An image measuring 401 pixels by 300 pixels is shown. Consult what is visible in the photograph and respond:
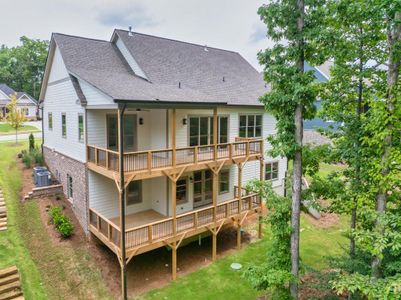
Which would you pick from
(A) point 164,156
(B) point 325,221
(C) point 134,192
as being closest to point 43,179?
(C) point 134,192

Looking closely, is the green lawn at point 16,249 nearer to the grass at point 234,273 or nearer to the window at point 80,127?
the grass at point 234,273

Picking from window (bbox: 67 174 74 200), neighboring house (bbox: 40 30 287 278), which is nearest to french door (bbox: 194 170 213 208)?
neighboring house (bbox: 40 30 287 278)

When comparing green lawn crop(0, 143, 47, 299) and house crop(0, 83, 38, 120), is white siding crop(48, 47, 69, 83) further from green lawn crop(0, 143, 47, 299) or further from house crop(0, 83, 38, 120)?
house crop(0, 83, 38, 120)

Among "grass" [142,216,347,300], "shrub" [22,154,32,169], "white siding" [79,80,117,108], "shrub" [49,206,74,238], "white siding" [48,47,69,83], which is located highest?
"white siding" [48,47,69,83]

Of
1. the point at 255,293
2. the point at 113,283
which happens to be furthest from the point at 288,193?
the point at 113,283

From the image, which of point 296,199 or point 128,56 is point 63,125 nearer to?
point 128,56

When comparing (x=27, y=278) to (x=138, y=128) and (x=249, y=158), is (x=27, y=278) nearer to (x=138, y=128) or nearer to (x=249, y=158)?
(x=138, y=128)

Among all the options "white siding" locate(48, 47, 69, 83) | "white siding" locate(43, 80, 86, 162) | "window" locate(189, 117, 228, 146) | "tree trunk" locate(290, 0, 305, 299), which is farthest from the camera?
"window" locate(189, 117, 228, 146)
